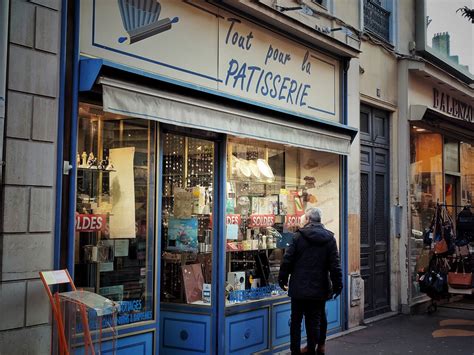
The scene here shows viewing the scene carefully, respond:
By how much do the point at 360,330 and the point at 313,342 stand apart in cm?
266

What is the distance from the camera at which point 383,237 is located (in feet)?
36.0

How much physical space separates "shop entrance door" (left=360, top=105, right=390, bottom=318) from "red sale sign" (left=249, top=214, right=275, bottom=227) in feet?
8.23

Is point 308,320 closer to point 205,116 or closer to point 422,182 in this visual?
point 205,116

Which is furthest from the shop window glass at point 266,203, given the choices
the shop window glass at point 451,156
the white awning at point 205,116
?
the shop window glass at point 451,156

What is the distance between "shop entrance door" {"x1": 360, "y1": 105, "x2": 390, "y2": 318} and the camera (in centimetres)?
1038

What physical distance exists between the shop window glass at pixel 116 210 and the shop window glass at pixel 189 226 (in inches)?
31.8

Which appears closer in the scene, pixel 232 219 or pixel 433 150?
pixel 232 219

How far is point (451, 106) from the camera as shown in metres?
13.6

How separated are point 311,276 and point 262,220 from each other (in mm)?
1630

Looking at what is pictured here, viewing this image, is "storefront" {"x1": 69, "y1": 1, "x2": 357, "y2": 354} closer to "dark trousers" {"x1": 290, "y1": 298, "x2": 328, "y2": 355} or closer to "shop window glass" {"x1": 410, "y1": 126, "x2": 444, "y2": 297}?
"dark trousers" {"x1": 290, "y1": 298, "x2": 328, "y2": 355}

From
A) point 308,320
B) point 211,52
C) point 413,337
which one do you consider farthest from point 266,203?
point 413,337

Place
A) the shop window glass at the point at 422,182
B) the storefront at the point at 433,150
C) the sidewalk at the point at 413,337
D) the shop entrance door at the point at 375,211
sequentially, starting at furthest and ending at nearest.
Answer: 1. the shop window glass at the point at 422,182
2. the storefront at the point at 433,150
3. the shop entrance door at the point at 375,211
4. the sidewalk at the point at 413,337

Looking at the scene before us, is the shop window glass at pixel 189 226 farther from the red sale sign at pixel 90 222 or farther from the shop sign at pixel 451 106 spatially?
the shop sign at pixel 451 106

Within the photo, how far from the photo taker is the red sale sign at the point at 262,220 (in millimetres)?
8055
